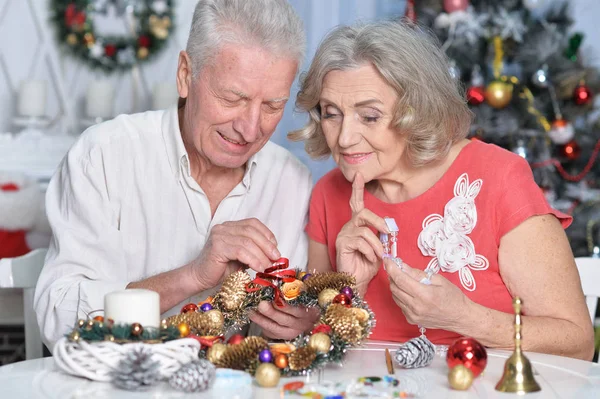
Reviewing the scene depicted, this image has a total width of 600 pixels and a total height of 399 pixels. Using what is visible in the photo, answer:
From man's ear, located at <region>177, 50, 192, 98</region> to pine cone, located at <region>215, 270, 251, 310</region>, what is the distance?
0.60m

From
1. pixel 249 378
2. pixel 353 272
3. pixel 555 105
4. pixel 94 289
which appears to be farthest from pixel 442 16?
pixel 249 378

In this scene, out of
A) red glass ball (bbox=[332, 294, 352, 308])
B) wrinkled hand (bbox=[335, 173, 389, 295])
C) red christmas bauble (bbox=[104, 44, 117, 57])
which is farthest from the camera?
red christmas bauble (bbox=[104, 44, 117, 57])

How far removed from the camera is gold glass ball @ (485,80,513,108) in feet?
11.8

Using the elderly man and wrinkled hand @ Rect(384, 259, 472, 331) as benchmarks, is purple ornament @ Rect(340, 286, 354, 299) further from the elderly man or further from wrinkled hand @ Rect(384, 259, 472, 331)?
the elderly man

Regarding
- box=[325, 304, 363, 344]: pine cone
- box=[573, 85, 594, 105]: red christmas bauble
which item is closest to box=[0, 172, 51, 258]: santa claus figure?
box=[325, 304, 363, 344]: pine cone

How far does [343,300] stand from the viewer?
59.7 inches

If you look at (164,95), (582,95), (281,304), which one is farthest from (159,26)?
(281,304)

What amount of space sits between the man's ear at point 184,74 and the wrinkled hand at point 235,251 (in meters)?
0.43

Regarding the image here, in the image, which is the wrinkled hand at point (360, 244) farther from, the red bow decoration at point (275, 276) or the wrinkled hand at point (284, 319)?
the red bow decoration at point (275, 276)

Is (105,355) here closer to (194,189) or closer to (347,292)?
(347,292)

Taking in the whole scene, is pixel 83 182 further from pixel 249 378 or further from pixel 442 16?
pixel 442 16

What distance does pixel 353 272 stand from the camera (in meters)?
1.92

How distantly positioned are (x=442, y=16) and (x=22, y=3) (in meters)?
2.04

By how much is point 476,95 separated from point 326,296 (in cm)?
225
